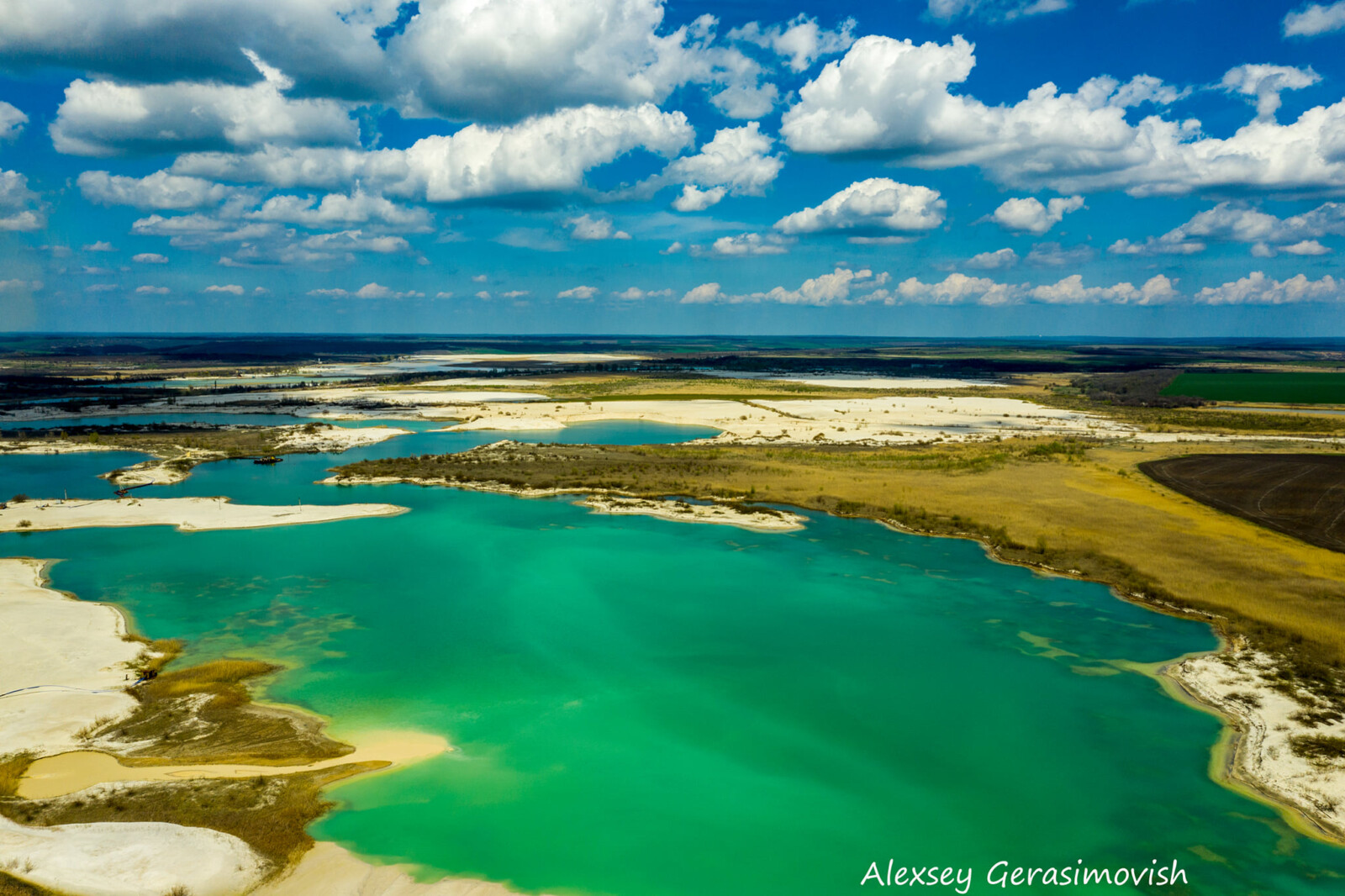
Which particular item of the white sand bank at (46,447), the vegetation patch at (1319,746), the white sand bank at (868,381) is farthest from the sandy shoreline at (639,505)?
the white sand bank at (868,381)

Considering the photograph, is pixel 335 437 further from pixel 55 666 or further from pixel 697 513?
pixel 55 666

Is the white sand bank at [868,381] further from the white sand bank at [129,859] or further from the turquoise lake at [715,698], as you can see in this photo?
the white sand bank at [129,859]

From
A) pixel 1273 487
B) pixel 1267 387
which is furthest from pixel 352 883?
pixel 1267 387

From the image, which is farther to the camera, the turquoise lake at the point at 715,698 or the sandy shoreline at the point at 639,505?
the sandy shoreline at the point at 639,505

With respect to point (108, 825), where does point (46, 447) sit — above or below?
above

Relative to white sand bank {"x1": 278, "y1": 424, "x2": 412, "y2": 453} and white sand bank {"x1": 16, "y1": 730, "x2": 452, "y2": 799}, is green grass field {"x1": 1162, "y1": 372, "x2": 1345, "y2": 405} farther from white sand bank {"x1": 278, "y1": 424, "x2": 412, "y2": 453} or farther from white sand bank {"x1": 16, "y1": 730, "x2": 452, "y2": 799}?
white sand bank {"x1": 16, "y1": 730, "x2": 452, "y2": 799}

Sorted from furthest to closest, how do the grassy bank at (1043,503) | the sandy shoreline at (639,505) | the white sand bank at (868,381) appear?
the white sand bank at (868,381), the sandy shoreline at (639,505), the grassy bank at (1043,503)
